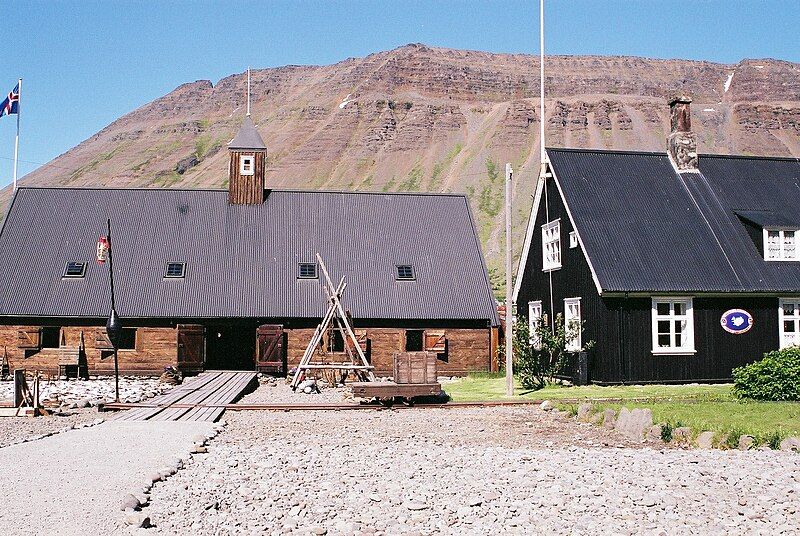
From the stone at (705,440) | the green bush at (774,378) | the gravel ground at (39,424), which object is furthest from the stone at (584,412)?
the gravel ground at (39,424)

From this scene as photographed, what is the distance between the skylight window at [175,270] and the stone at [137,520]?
24074 millimetres

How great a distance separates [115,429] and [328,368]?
1105cm

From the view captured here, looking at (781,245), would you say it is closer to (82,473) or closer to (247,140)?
(247,140)

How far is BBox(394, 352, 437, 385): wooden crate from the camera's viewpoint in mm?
21422

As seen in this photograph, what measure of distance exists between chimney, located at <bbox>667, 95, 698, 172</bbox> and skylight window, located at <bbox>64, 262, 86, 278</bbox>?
21.8 metres

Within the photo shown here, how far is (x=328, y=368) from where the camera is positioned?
26922 millimetres

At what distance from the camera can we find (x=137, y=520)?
29.9ft

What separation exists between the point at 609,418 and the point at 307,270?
17.9m

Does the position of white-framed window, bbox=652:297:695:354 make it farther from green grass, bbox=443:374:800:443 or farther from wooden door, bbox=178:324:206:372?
wooden door, bbox=178:324:206:372

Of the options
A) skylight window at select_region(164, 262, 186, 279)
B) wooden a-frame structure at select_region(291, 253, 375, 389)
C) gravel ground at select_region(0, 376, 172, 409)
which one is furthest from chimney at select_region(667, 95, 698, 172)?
gravel ground at select_region(0, 376, 172, 409)

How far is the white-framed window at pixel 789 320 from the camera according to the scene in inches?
1046

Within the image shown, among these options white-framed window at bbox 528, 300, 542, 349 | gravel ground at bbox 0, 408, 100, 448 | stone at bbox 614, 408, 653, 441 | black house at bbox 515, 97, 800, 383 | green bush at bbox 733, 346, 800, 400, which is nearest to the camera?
stone at bbox 614, 408, 653, 441

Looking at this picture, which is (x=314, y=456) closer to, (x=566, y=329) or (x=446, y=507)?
(x=446, y=507)

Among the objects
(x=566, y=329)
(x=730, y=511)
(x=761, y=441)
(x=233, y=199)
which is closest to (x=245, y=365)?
(x=233, y=199)
